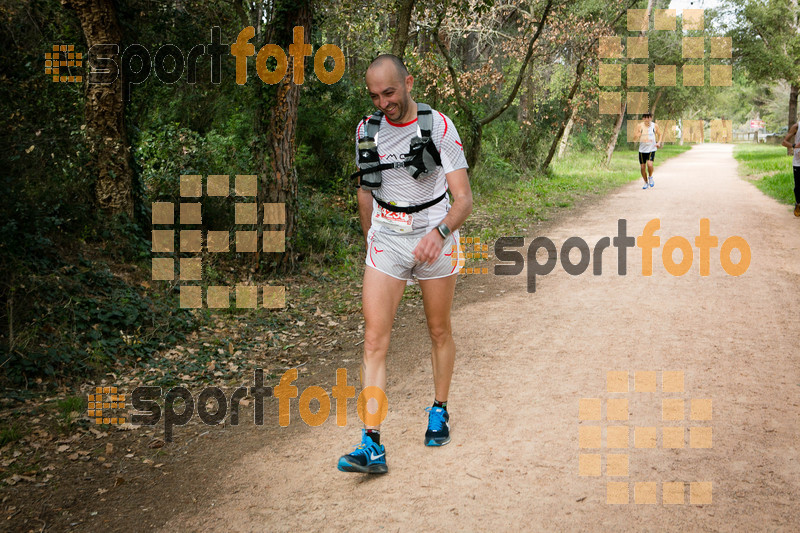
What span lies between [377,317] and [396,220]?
59 centimetres

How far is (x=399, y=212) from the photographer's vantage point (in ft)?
13.5

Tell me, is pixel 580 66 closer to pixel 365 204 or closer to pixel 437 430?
→ pixel 365 204

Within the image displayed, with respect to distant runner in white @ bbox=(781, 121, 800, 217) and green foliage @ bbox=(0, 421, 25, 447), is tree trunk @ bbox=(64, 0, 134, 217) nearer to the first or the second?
green foliage @ bbox=(0, 421, 25, 447)

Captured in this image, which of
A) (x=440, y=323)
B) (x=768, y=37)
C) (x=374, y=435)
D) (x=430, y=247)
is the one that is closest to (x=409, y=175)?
(x=430, y=247)

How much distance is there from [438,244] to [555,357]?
2.77m

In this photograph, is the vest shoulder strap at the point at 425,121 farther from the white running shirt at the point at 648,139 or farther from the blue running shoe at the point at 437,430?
the white running shirt at the point at 648,139

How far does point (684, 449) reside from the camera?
4320 millimetres

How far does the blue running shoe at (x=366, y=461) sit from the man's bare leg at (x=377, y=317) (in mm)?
257

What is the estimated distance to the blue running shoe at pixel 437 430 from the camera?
4.56 metres

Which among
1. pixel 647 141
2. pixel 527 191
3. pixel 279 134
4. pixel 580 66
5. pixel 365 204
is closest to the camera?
pixel 365 204

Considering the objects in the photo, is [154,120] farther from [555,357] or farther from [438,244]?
[438,244]

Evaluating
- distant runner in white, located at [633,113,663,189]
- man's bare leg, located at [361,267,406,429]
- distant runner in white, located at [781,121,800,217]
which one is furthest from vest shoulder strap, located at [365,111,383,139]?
distant runner in white, located at [633,113,663,189]

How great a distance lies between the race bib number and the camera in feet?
13.4

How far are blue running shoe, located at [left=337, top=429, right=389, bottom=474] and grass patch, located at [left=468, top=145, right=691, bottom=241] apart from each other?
8733 mm
